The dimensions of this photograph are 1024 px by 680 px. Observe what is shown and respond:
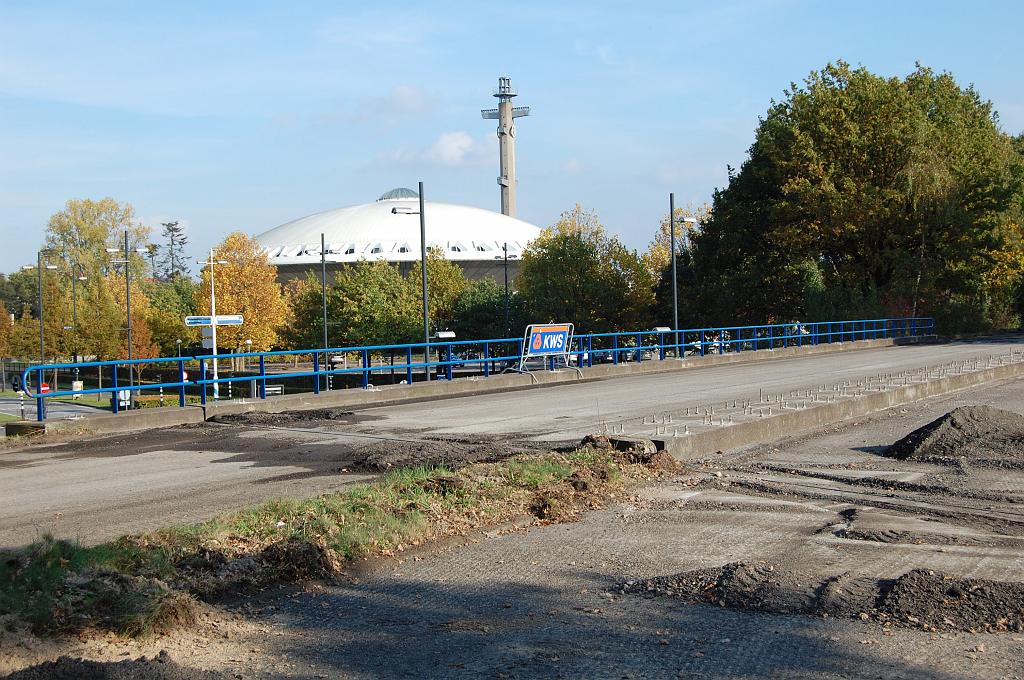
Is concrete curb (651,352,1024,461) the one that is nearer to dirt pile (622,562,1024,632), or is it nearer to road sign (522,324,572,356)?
dirt pile (622,562,1024,632)

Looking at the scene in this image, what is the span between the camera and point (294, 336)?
70.6m

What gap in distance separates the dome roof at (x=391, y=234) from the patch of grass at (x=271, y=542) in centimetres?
9720

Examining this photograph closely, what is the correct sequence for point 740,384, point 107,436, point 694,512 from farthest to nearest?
point 740,384, point 107,436, point 694,512

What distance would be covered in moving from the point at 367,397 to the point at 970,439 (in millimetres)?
12262

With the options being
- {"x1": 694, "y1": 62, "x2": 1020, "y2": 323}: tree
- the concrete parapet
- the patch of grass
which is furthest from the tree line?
the patch of grass

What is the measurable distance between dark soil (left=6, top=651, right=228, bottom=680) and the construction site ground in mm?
12

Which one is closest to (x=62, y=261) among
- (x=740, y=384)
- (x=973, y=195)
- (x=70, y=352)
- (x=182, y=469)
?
(x=70, y=352)

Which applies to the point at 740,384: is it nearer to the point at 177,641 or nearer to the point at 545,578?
the point at 545,578

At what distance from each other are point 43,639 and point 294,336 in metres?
66.8

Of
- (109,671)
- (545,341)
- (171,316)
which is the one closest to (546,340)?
(545,341)

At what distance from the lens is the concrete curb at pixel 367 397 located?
15.6m

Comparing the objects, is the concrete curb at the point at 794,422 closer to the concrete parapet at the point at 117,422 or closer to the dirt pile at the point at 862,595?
the dirt pile at the point at 862,595

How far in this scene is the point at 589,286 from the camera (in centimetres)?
6406

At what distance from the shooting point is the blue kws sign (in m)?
26.7
